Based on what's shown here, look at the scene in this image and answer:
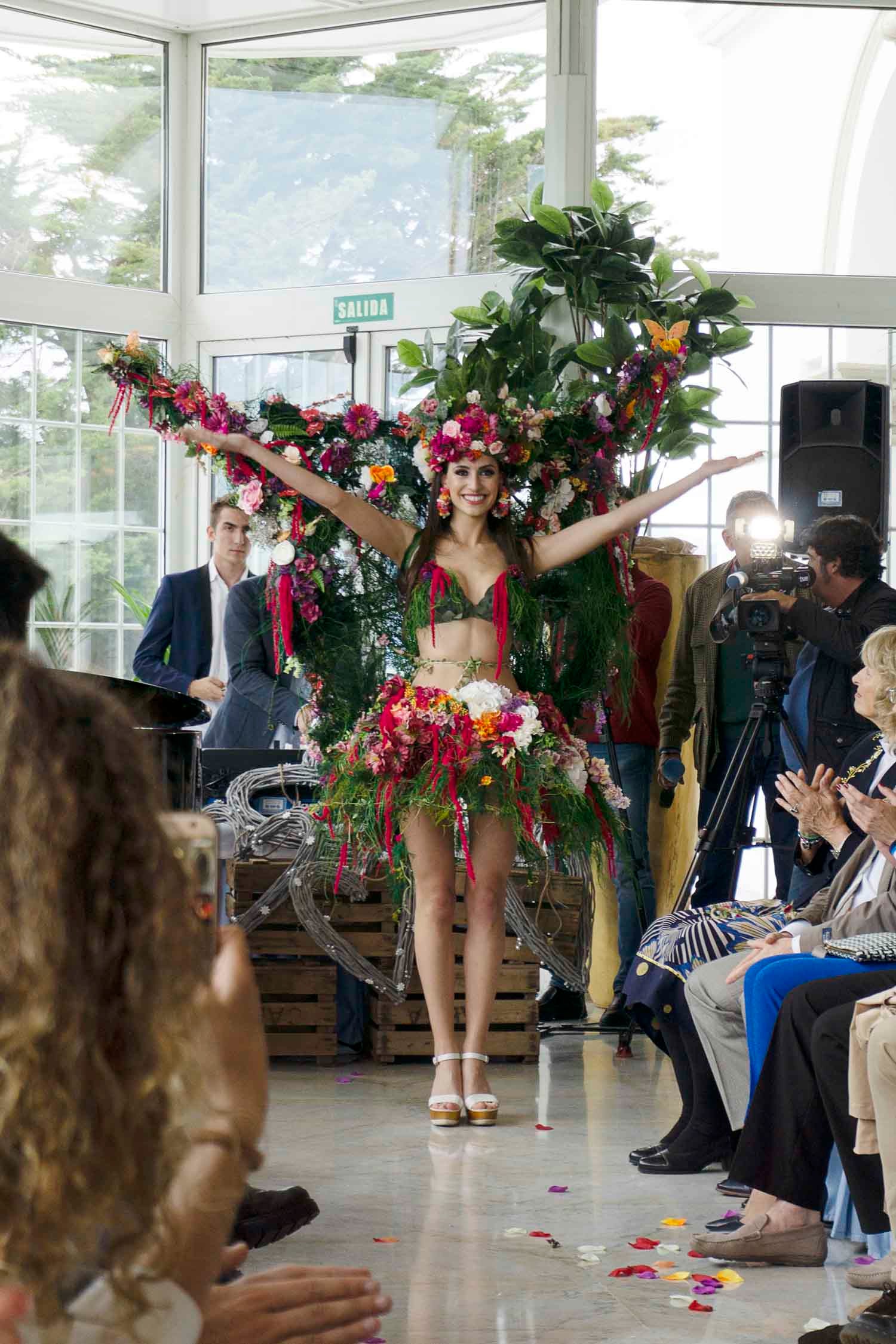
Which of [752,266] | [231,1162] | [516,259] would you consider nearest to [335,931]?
[516,259]

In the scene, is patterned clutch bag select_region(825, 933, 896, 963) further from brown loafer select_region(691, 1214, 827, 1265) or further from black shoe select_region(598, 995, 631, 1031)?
black shoe select_region(598, 995, 631, 1031)

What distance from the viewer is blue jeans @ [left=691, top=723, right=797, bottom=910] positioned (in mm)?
4371

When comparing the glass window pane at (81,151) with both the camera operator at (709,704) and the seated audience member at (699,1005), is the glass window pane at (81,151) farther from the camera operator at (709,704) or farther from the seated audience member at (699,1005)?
the seated audience member at (699,1005)

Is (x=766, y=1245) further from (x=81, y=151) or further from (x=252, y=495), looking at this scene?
(x=81, y=151)

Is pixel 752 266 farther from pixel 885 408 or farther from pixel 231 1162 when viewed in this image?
pixel 231 1162

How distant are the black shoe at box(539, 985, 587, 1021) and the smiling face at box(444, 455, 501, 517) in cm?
182

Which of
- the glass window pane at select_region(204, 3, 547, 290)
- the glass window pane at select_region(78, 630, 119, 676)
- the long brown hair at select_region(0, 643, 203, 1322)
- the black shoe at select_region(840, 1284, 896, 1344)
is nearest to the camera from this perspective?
the long brown hair at select_region(0, 643, 203, 1322)

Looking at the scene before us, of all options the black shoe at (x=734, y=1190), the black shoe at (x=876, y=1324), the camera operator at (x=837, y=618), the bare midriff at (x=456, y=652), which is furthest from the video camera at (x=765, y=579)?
the black shoe at (x=876, y=1324)

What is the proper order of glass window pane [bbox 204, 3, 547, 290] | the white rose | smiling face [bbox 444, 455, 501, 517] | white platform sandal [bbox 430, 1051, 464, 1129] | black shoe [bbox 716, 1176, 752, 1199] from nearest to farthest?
1. black shoe [bbox 716, 1176, 752, 1199]
2. white platform sandal [bbox 430, 1051, 464, 1129]
3. smiling face [bbox 444, 455, 501, 517]
4. the white rose
5. glass window pane [bbox 204, 3, 547, 290]

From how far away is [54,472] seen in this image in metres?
6.24

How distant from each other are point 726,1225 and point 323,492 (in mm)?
2188

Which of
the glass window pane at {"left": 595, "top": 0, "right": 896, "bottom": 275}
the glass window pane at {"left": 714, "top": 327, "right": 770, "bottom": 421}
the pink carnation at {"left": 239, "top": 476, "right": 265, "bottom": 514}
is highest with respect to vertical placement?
Answer: the glass window pane at {"left": 595, "top": 0, "right": 896, "bottom": 275}

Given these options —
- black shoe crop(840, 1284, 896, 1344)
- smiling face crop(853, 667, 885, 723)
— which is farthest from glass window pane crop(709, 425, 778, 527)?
black shoe crop(840, 1284, 896, 1344)

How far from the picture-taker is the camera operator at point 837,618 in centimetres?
409
